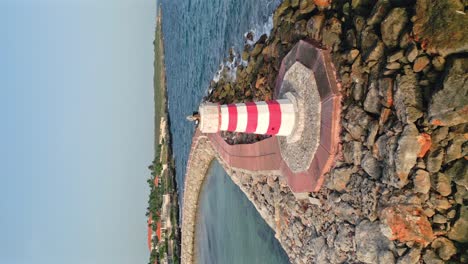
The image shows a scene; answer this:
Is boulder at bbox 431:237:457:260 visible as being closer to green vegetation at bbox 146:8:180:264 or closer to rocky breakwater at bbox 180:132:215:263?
rocky breakwater at bbox 180:132:215:263

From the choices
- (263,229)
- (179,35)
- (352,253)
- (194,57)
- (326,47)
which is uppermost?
(179,35)

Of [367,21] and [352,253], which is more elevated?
[367,21]

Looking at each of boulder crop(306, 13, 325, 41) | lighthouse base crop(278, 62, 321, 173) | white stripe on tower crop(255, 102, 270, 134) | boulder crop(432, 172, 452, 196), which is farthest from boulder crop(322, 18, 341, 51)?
boulder crop(432, 172, 452, 196)

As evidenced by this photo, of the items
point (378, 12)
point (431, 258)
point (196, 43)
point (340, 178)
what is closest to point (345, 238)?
point (340, 178)

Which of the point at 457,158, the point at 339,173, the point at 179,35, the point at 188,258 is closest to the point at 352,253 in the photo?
the point at 339,173

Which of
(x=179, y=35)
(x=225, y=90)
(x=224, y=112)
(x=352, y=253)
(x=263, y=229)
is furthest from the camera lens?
(x=179, y=35)

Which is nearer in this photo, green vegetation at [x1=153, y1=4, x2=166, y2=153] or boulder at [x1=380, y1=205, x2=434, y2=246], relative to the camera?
boulder at [x1=380, y1=205, x2=434, y2=246]

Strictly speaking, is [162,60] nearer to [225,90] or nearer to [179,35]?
[179,35]
